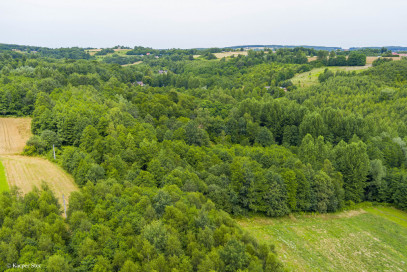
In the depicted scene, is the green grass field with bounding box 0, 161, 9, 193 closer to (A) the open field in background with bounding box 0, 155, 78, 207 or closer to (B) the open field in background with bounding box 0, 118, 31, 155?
(A) the open field in background with bounding box 0, 155, 78, 207

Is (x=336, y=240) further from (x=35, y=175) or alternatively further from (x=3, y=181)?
(x=3, y=181)

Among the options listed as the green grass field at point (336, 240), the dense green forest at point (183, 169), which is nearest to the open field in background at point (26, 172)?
the dense green forest at point (183, 169)

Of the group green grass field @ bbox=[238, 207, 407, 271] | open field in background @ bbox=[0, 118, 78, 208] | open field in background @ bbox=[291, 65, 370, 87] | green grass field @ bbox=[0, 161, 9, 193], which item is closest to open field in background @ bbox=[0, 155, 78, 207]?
open field in background @ bbox=[0, 118, 78, 208]

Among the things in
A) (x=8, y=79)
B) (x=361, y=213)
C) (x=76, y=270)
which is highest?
(x=8, y=79)

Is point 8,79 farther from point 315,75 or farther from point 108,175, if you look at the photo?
point 315,75

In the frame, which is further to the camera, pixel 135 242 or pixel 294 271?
pixel 294 271

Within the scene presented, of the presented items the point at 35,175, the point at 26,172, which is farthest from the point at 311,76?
the point at 26,172

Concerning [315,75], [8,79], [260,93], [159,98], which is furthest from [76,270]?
[315,75]
